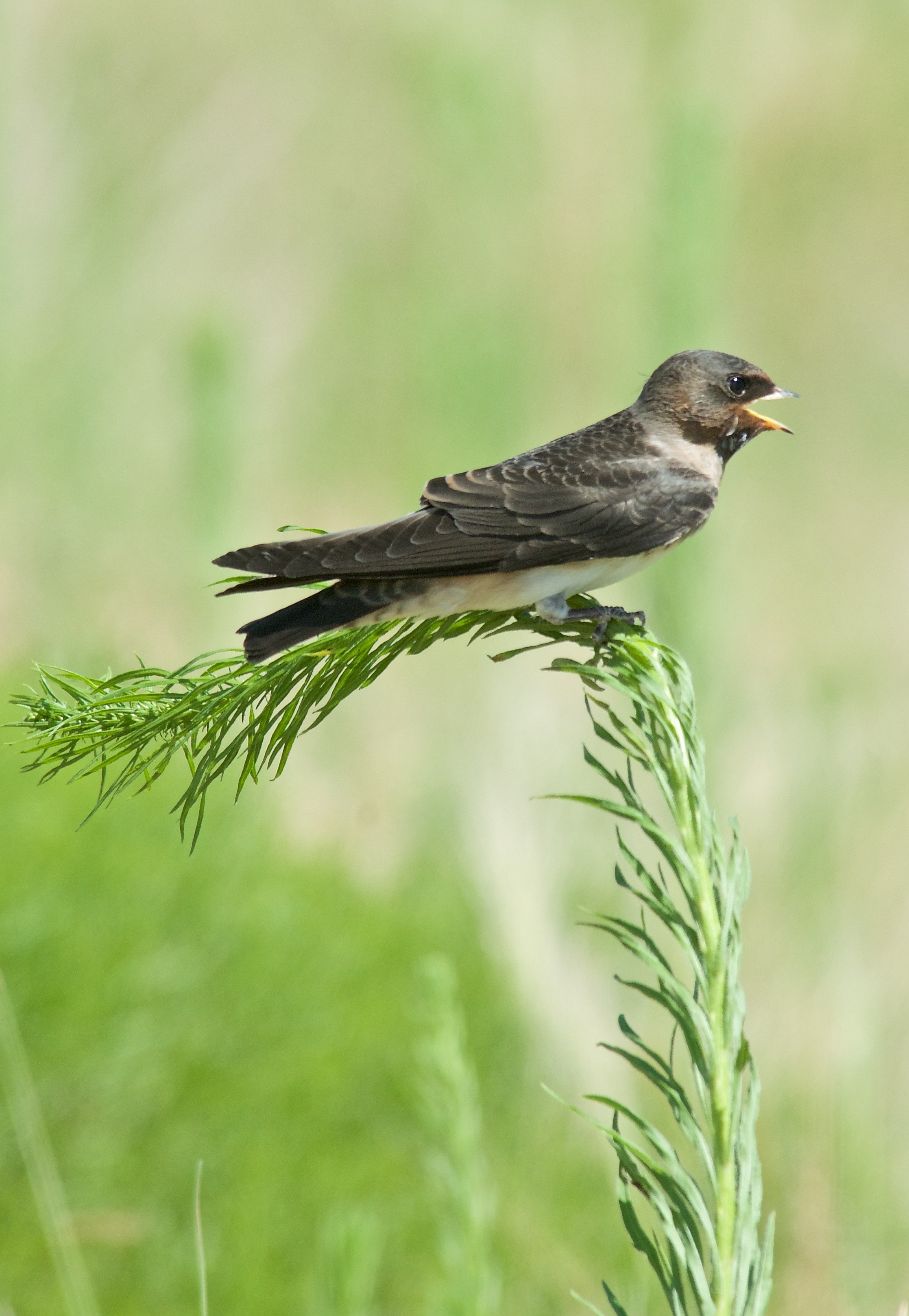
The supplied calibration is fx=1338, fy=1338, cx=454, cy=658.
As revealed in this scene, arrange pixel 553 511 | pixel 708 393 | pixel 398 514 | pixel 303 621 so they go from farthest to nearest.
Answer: pixel 398 514 < pixel 708 393 < pixel 553 511 < pixel 303 621

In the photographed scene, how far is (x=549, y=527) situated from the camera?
3.34m

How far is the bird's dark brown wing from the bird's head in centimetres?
25

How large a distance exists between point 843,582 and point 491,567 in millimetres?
10656

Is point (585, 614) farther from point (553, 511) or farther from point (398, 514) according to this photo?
point (398, 514)

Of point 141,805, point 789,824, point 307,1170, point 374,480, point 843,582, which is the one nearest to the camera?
point 307,1170

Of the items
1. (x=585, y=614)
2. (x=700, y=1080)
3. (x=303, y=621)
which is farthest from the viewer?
(x=585, y=614)

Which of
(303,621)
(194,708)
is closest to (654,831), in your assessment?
(194,708)

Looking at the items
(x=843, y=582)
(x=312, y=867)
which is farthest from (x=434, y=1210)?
(x=843, y=582)

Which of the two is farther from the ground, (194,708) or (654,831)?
(194,708)

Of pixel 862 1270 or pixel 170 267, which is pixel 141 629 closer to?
pixel 170 267

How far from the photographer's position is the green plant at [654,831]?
154 centimetres

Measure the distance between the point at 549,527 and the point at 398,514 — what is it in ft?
34.4

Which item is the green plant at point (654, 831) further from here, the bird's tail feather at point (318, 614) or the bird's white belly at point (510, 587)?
the bird's white belly at point (510, 587)

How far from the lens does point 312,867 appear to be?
28.0 ft
